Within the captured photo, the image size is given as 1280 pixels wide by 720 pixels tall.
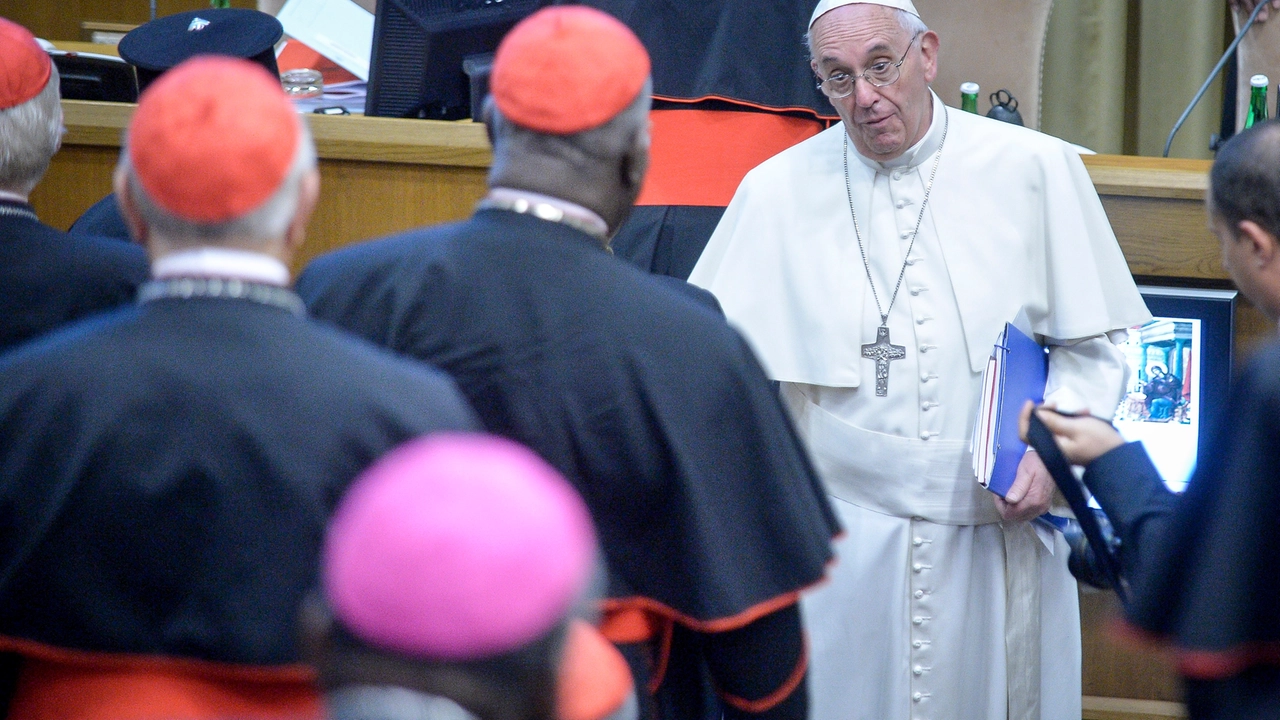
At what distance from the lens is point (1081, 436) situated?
7.75 feet

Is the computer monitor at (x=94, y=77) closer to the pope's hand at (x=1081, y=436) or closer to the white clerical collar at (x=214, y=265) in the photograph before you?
the white clerical collar at (x=214, y=265)

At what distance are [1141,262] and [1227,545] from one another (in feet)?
7.37

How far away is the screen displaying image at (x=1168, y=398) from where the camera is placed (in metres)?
3.76

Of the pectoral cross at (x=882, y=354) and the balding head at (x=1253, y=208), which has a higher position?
the balding head at (x=1253, y=208)

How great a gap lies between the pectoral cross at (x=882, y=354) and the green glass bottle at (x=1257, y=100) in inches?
61.5

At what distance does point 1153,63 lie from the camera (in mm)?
6191

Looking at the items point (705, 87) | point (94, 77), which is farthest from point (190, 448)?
point (94, 77)

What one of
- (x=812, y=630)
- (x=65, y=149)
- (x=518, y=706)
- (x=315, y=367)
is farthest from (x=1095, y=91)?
(x=518, y=706)

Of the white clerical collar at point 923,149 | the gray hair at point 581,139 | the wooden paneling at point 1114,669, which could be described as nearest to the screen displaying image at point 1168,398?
the wooden paneling at point 1114,669

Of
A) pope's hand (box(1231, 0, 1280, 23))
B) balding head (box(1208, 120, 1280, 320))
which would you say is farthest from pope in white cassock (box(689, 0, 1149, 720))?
pope's hand (box(1231, 0, 1280, 23))

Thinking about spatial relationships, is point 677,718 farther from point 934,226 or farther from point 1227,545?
point 934,226

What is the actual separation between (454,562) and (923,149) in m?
2.64

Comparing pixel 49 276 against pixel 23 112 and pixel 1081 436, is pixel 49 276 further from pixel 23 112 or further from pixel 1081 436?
pixel 1081 436

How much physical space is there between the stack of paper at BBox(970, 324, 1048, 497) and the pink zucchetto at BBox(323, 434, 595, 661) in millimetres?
2019
